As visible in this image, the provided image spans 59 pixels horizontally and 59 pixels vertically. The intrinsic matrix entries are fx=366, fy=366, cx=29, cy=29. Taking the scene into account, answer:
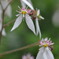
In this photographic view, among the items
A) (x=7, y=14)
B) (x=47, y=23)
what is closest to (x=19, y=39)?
(x=47, y=23)

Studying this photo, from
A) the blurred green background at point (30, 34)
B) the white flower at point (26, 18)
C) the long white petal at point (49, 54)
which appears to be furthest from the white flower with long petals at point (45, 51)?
the blurred green background at point (30, 34)

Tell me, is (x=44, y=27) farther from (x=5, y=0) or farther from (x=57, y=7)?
(x=5, y=0)

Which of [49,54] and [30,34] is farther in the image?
[30,34]

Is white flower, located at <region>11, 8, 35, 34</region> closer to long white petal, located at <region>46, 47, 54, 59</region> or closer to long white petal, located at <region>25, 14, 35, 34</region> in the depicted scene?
long white petal, located at <region>25, 14, 35, 34</region>

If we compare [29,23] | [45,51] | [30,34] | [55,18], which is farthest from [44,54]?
[55,18]

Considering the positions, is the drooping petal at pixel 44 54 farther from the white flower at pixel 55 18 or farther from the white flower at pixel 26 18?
the white flower at pixel 55 18

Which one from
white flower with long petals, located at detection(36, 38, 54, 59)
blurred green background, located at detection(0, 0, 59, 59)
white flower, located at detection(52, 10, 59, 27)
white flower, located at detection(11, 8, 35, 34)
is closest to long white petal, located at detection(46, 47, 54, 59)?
white flower with long petals, located at detection(36, 38, 54, 59)

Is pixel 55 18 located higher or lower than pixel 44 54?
higher

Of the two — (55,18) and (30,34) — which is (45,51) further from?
(55,18)

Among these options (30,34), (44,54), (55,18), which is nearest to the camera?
(44,54)
